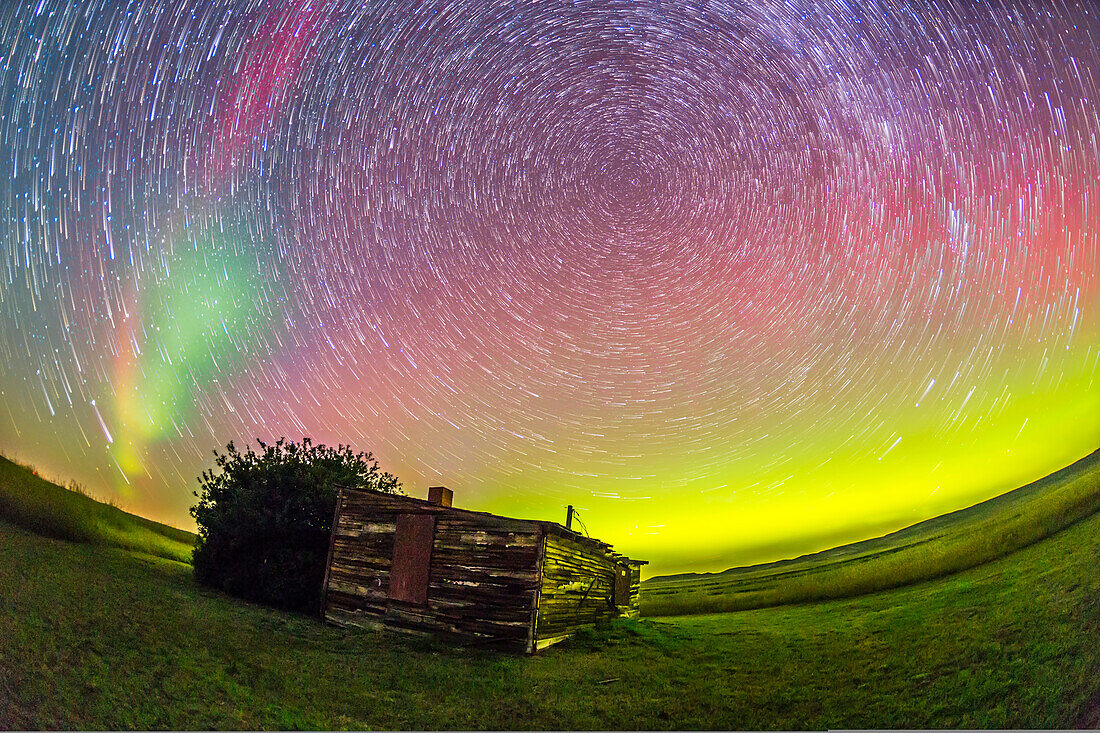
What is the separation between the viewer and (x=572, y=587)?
17.4m

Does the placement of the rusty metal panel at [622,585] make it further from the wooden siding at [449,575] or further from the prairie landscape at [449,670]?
the wooden siding at [449,575]

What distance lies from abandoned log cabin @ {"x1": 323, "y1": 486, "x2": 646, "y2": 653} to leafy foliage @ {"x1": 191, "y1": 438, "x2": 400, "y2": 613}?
195 centimetres

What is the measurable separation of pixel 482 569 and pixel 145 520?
22.8m

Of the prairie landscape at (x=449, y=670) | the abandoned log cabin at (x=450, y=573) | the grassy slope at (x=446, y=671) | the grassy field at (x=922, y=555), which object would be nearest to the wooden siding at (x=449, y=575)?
the abandoned log cabin at (x=450, y=573)

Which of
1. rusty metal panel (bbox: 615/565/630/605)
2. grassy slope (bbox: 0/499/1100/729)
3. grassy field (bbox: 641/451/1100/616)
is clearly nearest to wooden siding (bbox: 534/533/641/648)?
rusty metal panel (bbox: 615/565/630/605)

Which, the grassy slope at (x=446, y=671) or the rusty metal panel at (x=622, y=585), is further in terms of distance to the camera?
the rusty metal panel at (x=622, y=585)

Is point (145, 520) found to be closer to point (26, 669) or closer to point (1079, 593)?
point (26, 669)

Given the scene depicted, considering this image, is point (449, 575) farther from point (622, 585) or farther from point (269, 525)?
point (622, 585)

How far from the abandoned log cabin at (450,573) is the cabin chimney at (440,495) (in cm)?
3

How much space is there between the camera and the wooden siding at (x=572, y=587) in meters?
15.2

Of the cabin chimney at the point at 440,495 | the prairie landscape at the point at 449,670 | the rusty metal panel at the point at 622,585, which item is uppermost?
the cabin chimney at the point at 440,495

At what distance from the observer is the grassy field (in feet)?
120

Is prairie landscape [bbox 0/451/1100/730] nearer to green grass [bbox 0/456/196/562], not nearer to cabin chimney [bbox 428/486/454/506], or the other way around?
green grass [bbox 0/456/196/562]

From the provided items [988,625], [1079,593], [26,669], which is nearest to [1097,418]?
[1079,593]
